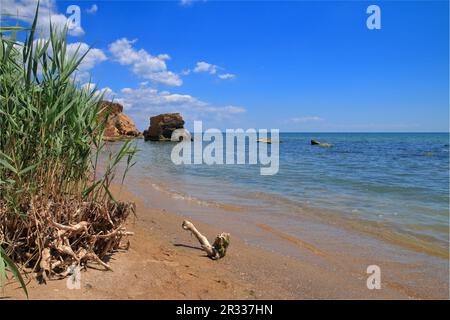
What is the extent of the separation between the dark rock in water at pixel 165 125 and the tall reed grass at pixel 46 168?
48185 millimetres

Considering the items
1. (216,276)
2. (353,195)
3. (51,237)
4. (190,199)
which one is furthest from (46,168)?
(353,195)

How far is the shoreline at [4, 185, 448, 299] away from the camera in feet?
10.8

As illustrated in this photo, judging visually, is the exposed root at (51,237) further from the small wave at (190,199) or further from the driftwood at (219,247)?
the small wave at (190,199)

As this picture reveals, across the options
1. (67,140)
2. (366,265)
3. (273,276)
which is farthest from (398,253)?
(67,140)

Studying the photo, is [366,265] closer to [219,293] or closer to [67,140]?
[219,293]

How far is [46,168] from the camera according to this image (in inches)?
138

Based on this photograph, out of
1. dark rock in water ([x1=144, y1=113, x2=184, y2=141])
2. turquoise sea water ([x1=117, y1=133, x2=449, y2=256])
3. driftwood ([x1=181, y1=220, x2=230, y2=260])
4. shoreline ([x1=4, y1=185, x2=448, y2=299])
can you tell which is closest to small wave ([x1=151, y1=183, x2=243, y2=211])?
turquoise sea water ([x1=117, y1=133, x2=449, y2=256])

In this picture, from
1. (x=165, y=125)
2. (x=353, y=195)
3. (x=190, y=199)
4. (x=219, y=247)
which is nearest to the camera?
(x=219, y=247)

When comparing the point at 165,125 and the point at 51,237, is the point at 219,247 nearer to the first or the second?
the point at 51,237

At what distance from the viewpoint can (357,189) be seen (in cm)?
1105

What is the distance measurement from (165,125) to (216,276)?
48849 mm

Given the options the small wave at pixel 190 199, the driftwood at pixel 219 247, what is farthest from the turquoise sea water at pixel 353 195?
the driftwood at pixel 219 247

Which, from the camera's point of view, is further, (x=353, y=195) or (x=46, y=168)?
(x=353, y=195)

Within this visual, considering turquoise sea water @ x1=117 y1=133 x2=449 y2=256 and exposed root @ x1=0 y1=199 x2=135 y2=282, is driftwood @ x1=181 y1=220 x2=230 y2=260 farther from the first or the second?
turquoise sea water @ x1=117 y1=133 x2=449 y2=256
